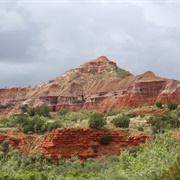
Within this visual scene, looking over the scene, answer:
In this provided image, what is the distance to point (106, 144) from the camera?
59.6 meters

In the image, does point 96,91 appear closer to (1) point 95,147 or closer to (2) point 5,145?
(2) point 5,145

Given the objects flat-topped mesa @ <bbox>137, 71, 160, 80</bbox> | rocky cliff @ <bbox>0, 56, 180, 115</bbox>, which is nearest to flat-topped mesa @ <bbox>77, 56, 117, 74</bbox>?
rocky cliff @ <bbox>0, 56, 180, 115</bbox>

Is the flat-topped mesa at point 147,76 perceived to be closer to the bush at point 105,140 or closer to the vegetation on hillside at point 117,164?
the bush at point 105,140

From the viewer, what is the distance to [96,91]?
122188mm

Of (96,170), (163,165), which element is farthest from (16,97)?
(163,165)

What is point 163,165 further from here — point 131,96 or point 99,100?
point 99,100

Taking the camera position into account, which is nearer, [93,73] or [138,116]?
[138,116]

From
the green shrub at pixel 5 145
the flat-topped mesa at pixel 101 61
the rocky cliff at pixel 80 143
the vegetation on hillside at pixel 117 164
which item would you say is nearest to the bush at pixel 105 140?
the rocky cliff at pixel 80 143

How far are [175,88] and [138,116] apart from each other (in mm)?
27854

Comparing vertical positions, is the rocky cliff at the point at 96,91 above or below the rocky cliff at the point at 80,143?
above

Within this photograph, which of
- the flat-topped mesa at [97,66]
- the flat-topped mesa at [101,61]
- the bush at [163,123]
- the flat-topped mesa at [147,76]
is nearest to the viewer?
the bush at [163,123]

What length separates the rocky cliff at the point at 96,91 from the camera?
348 feet

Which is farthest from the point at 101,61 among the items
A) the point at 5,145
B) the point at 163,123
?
the point at 5,145

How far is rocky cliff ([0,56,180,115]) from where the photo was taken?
106125mm
